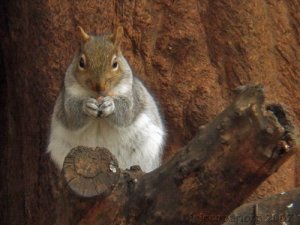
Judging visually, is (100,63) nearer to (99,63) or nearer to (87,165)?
(99,63)

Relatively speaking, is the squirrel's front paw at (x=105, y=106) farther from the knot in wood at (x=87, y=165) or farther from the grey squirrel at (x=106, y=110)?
the knot in wood at (x=87, y=165)

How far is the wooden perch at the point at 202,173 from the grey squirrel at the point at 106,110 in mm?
1169

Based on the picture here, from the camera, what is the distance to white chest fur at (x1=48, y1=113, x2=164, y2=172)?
555 centimetres

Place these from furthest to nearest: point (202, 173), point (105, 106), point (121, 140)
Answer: point (121, 140) → point (105, 106) → point (202, 173)

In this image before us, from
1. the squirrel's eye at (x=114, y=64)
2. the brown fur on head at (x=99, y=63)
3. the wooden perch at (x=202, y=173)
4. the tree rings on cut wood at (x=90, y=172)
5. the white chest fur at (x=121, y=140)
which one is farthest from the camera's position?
the white chest fur at (x=121, y=140)

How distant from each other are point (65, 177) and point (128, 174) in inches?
12.4

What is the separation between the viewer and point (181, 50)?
644 cm

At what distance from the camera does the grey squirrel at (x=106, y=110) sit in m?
5.29

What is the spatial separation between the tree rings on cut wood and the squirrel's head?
1.17 meters

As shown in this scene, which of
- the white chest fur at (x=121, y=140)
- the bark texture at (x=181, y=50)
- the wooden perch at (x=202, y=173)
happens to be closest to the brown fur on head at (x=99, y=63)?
the white chest fur at (x=121, y=140)

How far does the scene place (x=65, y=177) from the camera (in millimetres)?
4004

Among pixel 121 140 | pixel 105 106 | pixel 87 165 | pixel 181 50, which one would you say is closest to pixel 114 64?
pixel 105 106

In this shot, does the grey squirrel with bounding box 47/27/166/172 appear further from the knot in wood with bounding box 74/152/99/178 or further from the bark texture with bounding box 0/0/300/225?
the knot in wood with bounding box 74/152/99/178

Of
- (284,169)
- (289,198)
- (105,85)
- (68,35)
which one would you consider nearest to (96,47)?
(105,85)
